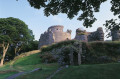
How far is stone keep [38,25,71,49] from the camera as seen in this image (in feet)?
114

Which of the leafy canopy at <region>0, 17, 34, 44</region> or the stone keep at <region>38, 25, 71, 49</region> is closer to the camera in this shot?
the leafy canopy at <region>0, 17, 34, 44</region>

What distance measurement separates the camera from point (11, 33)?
32.6 metres

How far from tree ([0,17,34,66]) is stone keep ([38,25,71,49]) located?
14.7 feet

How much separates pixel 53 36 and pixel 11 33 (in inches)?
433

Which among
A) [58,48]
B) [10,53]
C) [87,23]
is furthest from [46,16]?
[10,53]

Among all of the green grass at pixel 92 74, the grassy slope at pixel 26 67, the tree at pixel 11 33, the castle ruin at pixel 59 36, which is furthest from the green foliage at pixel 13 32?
the green grass at pixel 92 74

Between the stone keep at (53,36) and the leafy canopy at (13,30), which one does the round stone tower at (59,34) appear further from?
the leafy canopy at (13,30)

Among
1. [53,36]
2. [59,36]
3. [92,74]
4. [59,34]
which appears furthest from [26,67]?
[59,34]

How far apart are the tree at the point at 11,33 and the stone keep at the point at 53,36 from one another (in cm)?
447

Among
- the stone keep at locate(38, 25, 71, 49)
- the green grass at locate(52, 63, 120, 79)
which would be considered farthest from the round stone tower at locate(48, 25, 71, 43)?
the green grass at locate(52, 63, 120, 79)

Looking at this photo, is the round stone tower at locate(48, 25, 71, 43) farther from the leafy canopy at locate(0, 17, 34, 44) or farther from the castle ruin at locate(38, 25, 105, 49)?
the leafy canopy at locate(0, 17, 34, 44)

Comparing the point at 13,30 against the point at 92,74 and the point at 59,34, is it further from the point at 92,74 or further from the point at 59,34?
the point at 92,74

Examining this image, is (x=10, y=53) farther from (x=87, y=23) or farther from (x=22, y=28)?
(x=87, y=23)

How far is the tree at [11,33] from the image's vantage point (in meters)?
31.8
